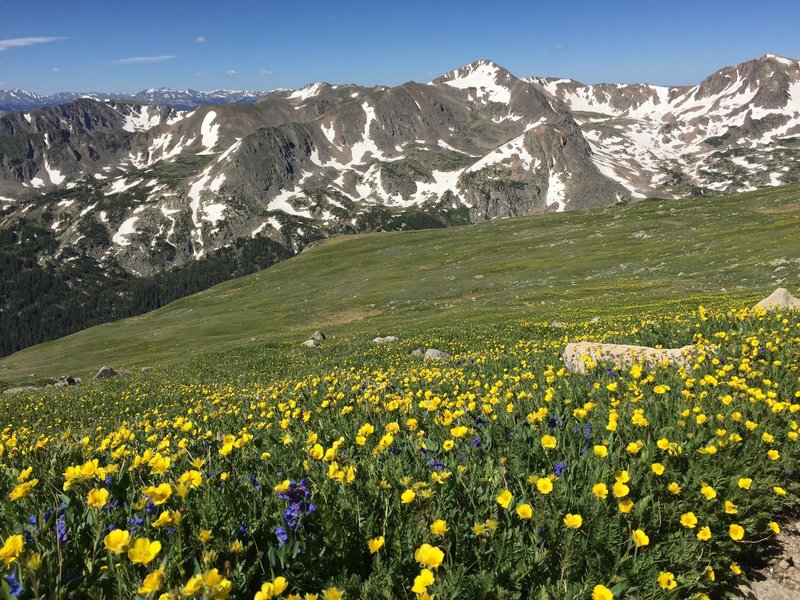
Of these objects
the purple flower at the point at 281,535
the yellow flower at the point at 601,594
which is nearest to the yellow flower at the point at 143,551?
the purple flower at the point at 281,535

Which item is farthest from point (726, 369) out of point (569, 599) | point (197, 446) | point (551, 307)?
point (551, 307)

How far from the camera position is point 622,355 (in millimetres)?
10281

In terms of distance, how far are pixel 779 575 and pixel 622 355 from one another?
19.8 feet

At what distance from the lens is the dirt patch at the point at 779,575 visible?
170 inches

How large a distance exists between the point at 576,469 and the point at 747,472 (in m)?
1.73

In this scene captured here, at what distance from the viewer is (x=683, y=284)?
150 ft

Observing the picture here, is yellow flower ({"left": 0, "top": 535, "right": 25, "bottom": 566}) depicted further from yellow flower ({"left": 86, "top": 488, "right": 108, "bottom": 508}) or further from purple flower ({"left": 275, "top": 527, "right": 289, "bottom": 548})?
purple flower ({"left": 275, "top": 527, "right": 289, "bottom": 548})

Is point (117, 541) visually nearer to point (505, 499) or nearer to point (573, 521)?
point (505, 499)

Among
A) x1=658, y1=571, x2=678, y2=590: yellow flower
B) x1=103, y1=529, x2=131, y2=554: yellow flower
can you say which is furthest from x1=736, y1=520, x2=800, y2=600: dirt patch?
x1=103, y1=529, x2=131, y2=554: yellow flower

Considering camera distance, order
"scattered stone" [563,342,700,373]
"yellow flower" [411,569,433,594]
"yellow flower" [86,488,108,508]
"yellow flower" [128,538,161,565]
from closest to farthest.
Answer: "yellow flower" [128,538,161,565] → "yellow flower" [411,569,433,594] → "yellow flower" [86,488,108,508] → "scattered stone" [563,342,700,373]

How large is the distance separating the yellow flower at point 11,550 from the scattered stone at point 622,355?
29.0 feet

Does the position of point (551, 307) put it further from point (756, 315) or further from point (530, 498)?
point (530, 498)

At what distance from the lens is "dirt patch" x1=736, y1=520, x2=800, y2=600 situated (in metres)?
4.32

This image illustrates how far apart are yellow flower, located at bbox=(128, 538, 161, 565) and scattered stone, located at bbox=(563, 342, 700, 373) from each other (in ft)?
27.6
